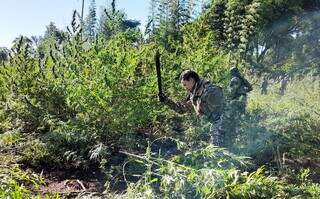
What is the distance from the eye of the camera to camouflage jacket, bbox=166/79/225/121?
6.02 metres

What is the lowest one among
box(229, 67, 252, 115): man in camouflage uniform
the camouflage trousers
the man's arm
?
the camouflage trousers

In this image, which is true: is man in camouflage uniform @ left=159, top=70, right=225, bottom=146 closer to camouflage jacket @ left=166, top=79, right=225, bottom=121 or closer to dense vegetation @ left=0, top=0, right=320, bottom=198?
camouflage jacket @ left=166, top=79, right=225, bottom=121

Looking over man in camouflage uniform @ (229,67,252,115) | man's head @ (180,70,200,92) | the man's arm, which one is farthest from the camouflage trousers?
man in camouflage uniform @ (229,67,252,115)

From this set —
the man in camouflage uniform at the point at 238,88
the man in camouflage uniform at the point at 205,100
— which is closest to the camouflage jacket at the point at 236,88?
the man in camouflage uniform at the point at 238,88

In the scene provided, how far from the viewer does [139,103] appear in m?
6.06

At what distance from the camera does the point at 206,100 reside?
6059 millimetres

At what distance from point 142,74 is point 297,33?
27.8 meters

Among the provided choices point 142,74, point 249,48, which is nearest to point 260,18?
point 249,48

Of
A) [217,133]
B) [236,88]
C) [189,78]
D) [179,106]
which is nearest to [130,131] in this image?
[179,106]

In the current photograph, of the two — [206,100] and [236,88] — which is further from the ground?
[236,88]

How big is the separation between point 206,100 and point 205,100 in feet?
0.04

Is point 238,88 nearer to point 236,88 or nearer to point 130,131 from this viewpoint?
point 236,88

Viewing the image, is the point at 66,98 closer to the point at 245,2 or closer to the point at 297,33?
the point at 245,2

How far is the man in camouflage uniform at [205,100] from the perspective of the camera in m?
5.92
